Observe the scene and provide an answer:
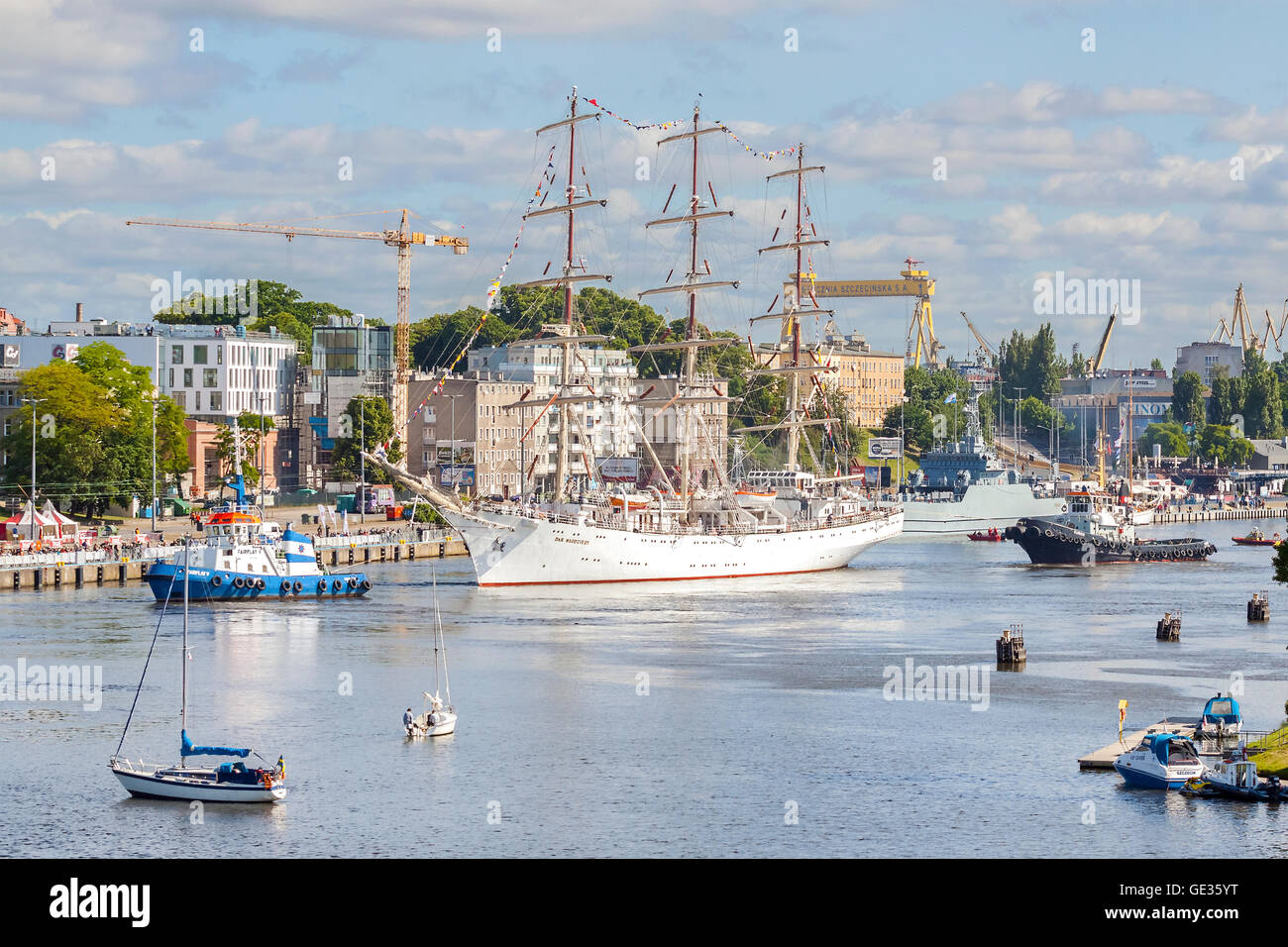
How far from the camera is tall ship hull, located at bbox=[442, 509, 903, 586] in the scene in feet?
330

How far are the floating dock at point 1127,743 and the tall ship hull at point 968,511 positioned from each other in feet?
392

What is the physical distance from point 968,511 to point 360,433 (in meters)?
58.1

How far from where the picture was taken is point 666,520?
367 ft

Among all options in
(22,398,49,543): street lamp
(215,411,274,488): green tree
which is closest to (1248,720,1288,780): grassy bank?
(22,398,49,543): street lamp

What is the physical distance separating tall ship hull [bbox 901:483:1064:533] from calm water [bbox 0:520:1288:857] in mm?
77324

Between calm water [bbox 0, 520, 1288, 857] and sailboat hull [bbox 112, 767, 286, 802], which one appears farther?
sailboat hull [bbox 112, 767, 286, 802]

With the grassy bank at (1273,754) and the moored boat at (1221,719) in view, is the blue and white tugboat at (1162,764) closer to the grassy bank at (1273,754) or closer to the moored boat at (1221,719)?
the grassy bank at (1273,754)

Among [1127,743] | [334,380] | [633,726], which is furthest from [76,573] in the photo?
[334,380]

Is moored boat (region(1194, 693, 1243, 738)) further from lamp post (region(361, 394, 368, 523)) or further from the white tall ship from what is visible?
lamp post (region(361, 394, 368, 523))

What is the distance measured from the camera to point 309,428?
176 meters

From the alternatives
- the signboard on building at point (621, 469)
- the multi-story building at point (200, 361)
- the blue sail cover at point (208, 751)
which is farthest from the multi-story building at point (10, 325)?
the blue sail cover at point (208, 751)

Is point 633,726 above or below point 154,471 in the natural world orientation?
below

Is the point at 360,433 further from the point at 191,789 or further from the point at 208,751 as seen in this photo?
the point at 191,789
